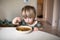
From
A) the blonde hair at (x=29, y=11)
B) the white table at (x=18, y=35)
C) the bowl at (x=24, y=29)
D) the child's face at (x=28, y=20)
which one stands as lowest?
the white table at (x=18, y=35)

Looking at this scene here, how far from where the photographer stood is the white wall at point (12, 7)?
64 cm

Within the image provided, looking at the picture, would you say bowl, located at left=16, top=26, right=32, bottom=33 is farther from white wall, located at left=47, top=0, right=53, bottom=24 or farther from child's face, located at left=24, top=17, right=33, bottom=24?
white wall, located at left=47, top=0, right=53, bottom=24

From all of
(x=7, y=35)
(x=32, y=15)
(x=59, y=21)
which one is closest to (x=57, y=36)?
(x=59, y=21)

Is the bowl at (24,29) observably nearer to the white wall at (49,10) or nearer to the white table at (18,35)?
the white table at (18,35)

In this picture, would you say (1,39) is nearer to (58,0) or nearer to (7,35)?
(7,35)

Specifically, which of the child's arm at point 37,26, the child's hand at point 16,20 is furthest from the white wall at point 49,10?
the child's hand at point 16,20

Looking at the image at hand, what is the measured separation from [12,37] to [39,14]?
0.24 m

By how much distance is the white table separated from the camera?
652 millimetres

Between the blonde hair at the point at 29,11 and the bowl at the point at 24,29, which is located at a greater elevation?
the blonde hair at the point at 29,11

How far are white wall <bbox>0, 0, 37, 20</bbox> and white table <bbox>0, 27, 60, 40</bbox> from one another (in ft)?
0.28

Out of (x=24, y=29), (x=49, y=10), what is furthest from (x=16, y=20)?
(x=49, y=10)

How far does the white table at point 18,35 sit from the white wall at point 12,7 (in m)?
0.08

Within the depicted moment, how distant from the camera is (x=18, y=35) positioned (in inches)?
26.0

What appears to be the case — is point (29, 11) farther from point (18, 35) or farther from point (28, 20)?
point (18, 35)
